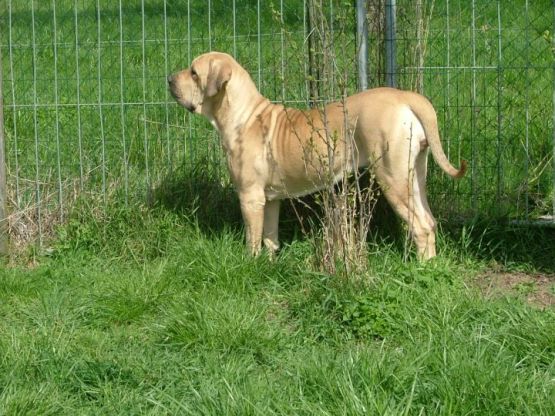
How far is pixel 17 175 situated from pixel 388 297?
3424 millimetres

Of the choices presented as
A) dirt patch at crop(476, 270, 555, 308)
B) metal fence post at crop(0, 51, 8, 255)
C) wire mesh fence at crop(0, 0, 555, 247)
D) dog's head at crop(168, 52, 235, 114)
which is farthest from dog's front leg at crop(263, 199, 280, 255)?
metal fence post at crop(0, 51, 8, 255)

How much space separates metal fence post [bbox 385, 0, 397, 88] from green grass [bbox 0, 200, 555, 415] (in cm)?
125

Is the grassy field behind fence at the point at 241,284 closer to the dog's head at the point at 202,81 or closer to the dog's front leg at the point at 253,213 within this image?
the dog's front leg at the point at 253,213

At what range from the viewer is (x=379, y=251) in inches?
259

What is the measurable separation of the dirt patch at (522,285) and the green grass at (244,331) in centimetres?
9

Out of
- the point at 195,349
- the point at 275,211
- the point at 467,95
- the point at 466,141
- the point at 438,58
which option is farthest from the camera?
the point at 438,58

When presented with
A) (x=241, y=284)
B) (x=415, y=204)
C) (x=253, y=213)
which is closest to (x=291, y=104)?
(x=253, y=213)

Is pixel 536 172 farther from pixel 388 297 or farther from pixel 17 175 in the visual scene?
pixel 17 175

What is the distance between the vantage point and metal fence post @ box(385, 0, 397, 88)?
23.2 ft

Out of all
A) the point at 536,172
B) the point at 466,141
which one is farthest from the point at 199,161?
the point at 536,172

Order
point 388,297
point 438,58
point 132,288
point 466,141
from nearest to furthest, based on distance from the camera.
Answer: point 388,297 → point 132,288 → point 466,141 → point 438,58

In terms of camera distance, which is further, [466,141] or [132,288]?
[466,141]

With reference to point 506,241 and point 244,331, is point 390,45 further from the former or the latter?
point 244,331

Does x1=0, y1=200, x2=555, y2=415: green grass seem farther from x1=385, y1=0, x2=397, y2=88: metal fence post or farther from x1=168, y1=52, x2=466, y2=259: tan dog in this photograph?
x1=385, y1=0, x2=397, y2=88: metal fence post
